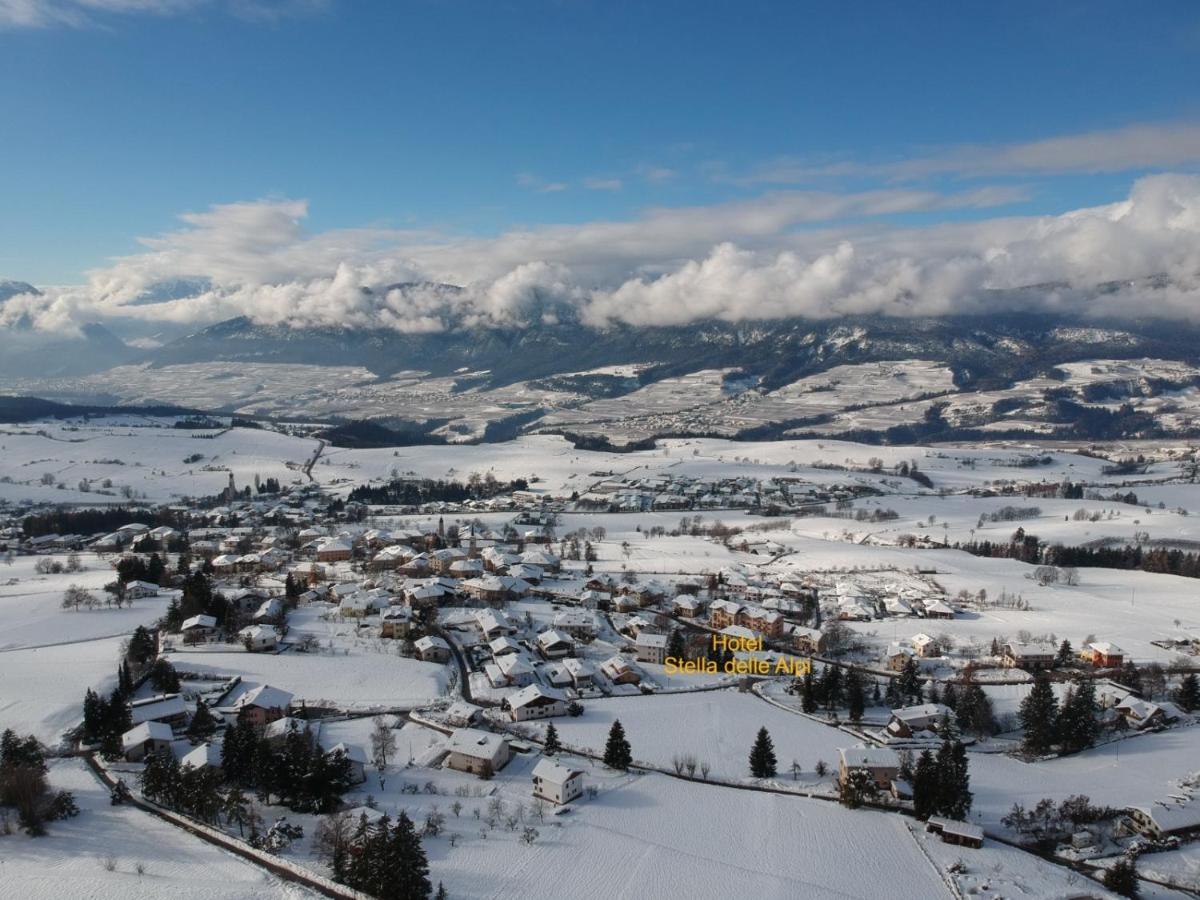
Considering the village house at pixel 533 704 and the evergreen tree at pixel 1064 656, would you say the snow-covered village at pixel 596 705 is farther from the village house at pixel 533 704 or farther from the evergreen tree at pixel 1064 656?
the evergreen tree at pixel 1064 656

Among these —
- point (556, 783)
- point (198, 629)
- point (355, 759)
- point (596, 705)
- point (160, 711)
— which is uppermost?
point (198, 629)

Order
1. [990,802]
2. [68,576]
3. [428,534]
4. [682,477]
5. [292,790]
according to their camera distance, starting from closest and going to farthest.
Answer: [292,790]
[990,802]
[68,576]
[428,534]
[682,477]

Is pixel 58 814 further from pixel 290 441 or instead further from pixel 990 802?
pixel 290 441

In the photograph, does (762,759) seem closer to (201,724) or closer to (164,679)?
(201,724)

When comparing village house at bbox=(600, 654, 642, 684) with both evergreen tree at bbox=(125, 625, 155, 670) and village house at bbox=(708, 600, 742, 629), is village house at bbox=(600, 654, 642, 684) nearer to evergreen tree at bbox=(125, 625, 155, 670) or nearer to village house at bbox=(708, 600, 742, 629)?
village house at bbox=(708, 600, 742, 629)

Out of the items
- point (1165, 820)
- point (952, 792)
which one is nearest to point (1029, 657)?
point (1165, 820)

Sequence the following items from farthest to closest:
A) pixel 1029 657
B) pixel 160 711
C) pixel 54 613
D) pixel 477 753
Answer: pixel 54 613, pixel 1029 657, pixel 160 711, pixel 477 753

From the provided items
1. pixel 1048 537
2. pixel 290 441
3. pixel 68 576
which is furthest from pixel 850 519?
pixel 290 441
